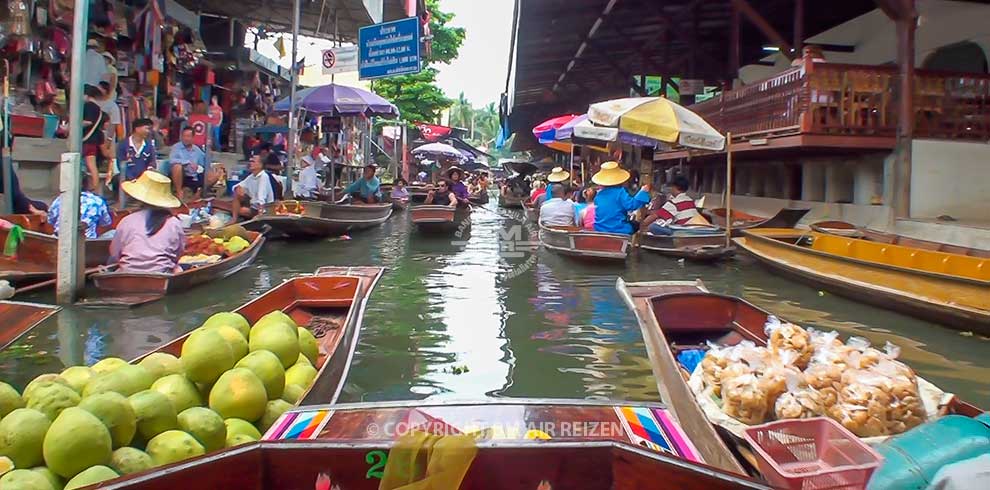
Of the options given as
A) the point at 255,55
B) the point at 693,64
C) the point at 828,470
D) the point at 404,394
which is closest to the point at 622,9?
the point at 693,64

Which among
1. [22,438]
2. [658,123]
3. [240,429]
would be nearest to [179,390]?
[240,429]

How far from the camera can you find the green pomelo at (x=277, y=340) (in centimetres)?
331

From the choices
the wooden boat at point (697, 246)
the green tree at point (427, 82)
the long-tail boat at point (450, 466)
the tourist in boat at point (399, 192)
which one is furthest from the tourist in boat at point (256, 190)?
the green tree at point (427, 82)

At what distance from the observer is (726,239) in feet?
36.0

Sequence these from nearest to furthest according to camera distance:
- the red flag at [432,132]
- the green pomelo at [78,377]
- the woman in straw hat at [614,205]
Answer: the green pomelo at [78,377] < the woman in straw hat at [614,205] < the red flag at [432,132]

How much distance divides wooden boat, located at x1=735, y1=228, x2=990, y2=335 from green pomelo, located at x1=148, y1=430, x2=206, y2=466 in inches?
252

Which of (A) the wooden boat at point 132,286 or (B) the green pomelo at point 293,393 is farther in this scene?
(A) the wooden boat at point 132,286

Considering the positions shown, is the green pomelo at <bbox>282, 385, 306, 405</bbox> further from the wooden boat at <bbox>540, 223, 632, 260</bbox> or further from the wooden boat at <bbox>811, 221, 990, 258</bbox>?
the wooden boat at <bbox>540, 223, 632, 260</bbox>

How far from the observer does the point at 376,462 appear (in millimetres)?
1832

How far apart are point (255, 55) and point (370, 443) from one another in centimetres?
1971

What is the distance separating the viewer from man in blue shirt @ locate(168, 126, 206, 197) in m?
11.9

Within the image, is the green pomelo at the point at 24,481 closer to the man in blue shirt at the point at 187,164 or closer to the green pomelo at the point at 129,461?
the green pomelo at the point at 129,461

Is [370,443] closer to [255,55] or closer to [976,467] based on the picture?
[976,467]

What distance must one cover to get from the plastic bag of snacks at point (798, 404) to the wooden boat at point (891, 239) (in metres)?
5.56
